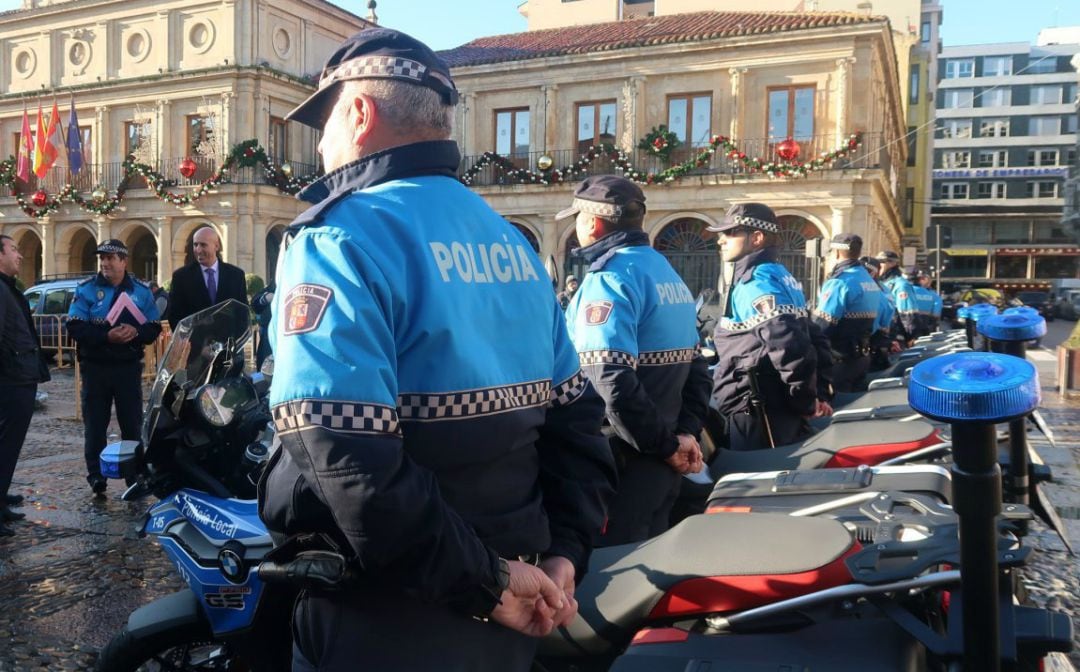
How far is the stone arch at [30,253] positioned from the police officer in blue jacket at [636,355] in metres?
36.8

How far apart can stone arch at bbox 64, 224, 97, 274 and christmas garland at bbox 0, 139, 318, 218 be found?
1.02 m

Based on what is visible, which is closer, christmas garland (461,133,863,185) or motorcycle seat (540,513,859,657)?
motorcycle seat (540,513,859,657)

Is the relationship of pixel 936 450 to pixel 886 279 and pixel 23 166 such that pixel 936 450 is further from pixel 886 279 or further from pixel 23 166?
pixel 23 166

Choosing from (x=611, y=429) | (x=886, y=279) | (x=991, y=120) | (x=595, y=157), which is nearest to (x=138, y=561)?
(x=611, y=429)

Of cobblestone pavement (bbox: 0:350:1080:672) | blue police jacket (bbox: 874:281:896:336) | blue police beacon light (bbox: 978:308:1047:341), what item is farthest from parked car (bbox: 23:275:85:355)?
blue police beacon light (bbox: 978:308:1047:341)

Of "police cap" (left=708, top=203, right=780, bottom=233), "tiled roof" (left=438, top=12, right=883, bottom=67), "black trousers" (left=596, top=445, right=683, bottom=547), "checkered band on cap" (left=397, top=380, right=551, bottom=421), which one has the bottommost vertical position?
"black trousers" (left=596, top=445, right=683, bottom=547)

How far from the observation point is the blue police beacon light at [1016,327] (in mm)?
3504

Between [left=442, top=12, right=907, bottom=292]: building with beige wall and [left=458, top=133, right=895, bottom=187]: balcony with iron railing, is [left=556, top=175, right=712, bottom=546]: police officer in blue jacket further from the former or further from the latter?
[left=442, top=12, right=907, bottom=292]: building with beige wall

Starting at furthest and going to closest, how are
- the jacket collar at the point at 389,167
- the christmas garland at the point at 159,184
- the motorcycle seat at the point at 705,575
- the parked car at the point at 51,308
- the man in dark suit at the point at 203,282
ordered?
the christmas garland at the point at 159,184 < the parked car at the point at 51,308 < the man in dark suit at the point at 203,282 < the motorcycle seat at the point at 705,575 < the jacket collar at the point at 389,167

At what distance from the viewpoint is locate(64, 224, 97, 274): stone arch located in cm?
3366

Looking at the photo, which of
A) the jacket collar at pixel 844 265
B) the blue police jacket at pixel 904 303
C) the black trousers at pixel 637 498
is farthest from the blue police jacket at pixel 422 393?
the blue police jacket at pixel 904 303

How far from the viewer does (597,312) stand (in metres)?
3.38

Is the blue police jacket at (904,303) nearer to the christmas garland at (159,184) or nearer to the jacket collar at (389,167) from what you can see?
the jacket collar at (389,167)

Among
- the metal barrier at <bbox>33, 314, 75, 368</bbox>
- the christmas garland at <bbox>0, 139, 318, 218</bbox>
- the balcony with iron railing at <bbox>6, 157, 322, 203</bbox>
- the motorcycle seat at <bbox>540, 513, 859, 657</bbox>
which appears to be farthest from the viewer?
the balcony with iron railing at <bbox>6, 157, 322, 203</bbox>
